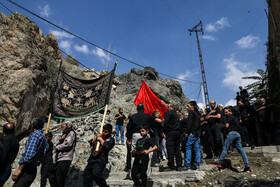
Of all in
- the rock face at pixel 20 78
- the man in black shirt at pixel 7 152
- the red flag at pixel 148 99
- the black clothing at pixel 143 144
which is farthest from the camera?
the rock face at pixel 20 78

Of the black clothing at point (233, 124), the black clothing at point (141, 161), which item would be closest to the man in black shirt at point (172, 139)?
the black clothing at point (141, 161)

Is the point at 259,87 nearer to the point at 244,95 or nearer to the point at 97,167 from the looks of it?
the point at 244,95

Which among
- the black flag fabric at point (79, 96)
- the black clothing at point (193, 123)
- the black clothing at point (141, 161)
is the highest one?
the black flag fabric at point (79, 96)

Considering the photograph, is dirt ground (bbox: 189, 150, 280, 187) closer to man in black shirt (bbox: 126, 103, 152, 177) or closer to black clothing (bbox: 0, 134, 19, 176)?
man in black shirt (bbox: 126, 103, 152, 177)

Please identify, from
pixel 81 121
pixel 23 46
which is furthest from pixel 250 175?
pixel 23 46

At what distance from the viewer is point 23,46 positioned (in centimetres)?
1097

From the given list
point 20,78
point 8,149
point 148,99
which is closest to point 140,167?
point 8,149

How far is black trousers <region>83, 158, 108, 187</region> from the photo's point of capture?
4051 mm

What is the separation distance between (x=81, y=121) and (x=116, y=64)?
604cm

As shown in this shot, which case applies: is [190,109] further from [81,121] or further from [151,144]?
[81,121]

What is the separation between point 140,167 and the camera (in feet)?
13.7

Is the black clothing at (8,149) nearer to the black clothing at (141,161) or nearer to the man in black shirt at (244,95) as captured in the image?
the black clothing at (141,161)

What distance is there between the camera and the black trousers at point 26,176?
317 centimetres

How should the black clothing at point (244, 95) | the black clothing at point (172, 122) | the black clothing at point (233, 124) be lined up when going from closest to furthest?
the black clothing at point (172, 122) < the black clothing at point (233, 124) < the black clothing at point (244, 95)
